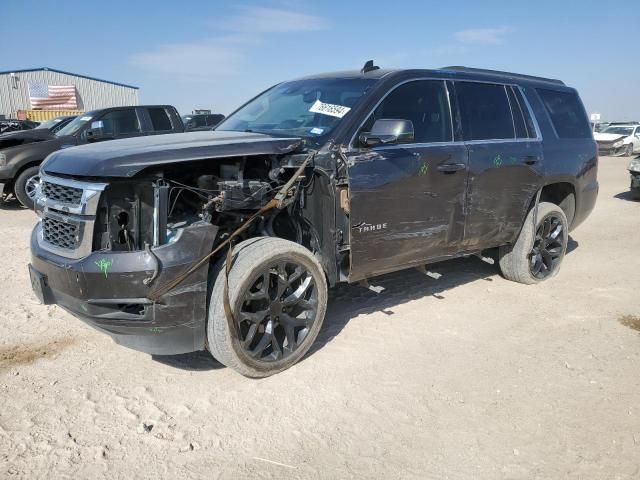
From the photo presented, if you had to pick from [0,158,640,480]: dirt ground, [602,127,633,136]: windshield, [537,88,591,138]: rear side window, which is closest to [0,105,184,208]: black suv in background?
[0,158,640,480]: dirt ground

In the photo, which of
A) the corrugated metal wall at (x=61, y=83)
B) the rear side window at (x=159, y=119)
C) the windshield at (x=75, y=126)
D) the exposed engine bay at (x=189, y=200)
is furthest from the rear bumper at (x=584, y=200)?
the corrugated metal wall at (x=61, y=83)

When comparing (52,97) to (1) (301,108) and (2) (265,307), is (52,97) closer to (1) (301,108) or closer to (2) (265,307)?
(1) (301,108)

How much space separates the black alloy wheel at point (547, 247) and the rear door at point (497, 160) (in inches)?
19.4

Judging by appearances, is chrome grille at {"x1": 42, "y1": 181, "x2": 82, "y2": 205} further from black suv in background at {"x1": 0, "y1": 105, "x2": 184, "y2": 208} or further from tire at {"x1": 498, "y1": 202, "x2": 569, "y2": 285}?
black suv in background at {"x1": 0, "y1": 105, "x2": 184, "y2": 208}

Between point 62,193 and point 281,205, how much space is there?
138cm

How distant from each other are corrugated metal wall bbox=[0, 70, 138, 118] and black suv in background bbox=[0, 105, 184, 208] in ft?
91.2

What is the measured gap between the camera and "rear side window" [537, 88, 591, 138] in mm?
5441

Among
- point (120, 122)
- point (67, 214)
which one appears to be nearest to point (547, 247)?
point (67, 214)

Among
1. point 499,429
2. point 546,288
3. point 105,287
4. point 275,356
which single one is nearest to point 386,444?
point 499,429

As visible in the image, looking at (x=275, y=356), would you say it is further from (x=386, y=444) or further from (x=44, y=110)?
(x=44, y=110)

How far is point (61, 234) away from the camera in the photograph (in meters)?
3.17

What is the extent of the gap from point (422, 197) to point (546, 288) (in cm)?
231

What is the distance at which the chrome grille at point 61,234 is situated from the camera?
3.04 metres

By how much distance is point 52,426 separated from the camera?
9.60ft
